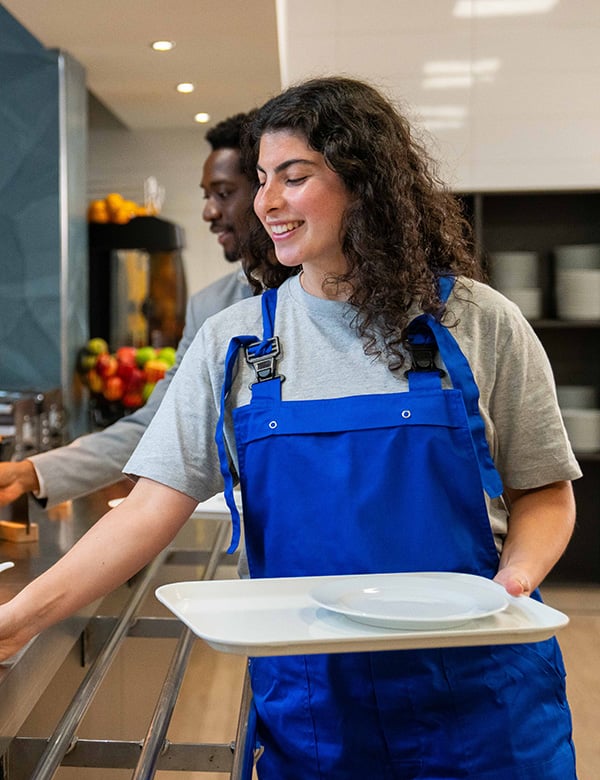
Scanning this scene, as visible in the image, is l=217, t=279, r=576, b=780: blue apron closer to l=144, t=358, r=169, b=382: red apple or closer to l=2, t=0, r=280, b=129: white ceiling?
l=2, t=0, r=280, b=129: white ceiling

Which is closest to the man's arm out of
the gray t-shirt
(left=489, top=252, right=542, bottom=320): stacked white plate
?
the gray t-shirt

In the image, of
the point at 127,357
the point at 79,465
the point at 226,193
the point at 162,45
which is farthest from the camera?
the point at 127,357

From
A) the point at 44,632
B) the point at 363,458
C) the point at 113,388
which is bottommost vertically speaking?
the point at 44,632

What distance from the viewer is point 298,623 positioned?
40.4 inches

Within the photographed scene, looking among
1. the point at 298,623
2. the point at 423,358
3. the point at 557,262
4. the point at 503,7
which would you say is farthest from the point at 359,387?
the point at 503,7

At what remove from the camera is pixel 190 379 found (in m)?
1.31

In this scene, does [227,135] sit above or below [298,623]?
above

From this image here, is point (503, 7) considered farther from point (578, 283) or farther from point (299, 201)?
point (299, 201)

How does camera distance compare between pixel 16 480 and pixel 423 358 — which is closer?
pixel 423 358

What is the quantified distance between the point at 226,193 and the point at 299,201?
1289 millimetres

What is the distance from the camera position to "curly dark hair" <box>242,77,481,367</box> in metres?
1.27

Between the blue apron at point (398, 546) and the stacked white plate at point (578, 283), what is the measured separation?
3.29 m

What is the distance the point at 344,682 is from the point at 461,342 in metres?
0.45

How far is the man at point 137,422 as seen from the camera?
1.91 metres
